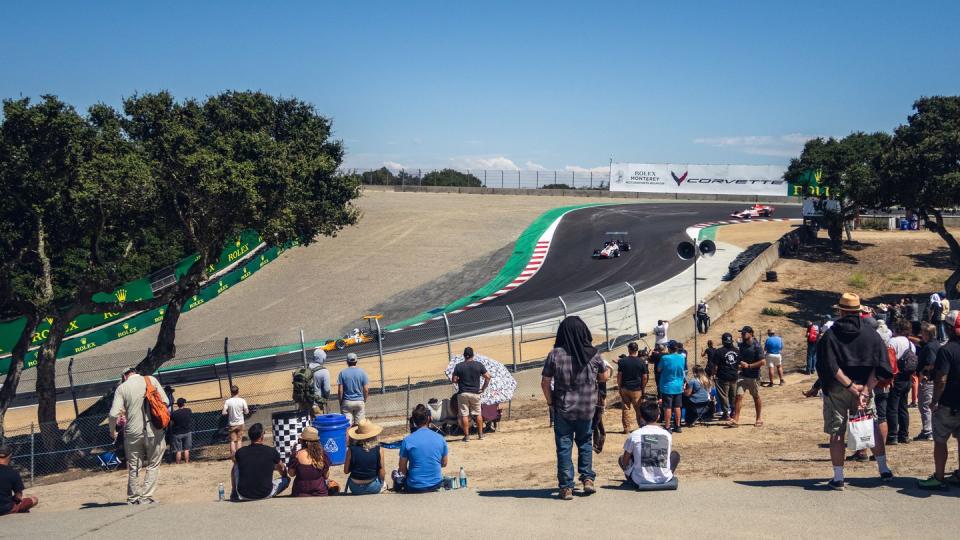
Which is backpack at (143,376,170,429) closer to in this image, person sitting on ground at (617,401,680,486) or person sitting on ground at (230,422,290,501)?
person sitting on ground at (230,422,290,501)

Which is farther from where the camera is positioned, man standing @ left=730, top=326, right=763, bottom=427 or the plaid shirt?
man standing @ left=730, top=326, right=763, bottom=427

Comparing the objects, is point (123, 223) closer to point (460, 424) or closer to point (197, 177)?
point (197, 177)

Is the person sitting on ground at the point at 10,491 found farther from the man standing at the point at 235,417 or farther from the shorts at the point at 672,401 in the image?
the shorts at the point at 672,401

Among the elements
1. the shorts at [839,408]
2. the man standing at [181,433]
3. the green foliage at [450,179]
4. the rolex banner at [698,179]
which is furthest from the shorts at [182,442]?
the green foliage at [450,179]

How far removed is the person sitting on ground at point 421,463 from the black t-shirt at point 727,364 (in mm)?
6980

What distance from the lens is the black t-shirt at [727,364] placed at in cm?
1331

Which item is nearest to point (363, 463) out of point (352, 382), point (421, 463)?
point (421, 463)

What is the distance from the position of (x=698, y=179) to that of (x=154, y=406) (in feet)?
230

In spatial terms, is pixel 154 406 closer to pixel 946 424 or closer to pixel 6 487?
pixel 6 487

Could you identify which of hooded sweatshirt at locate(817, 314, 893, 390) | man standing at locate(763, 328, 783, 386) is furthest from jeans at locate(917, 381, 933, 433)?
man standing at locate(763, 328, 783, 386)

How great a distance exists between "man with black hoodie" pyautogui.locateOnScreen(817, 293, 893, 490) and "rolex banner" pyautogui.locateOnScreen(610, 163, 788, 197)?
6823 cm

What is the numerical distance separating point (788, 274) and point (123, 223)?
27056 mm

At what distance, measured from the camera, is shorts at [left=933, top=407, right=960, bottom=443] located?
7297 mm

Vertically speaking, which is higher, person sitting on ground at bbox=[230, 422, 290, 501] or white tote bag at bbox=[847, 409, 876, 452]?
white tote bag at bbox=[847, 409, 876, 452]
